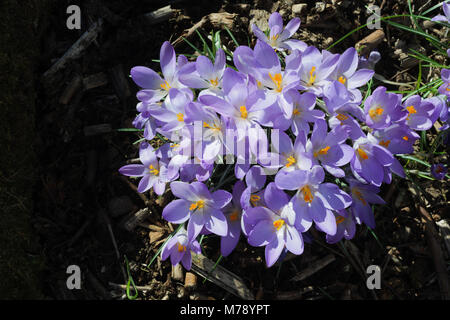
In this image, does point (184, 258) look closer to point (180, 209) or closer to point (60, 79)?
point (180, 209)

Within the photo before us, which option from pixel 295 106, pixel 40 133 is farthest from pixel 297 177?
pixel 40 133

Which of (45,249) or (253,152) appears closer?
(253,152)

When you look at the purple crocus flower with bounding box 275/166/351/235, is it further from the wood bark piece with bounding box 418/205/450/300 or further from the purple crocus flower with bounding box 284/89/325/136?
the wood bark piece with bounding box 418/205/450/300

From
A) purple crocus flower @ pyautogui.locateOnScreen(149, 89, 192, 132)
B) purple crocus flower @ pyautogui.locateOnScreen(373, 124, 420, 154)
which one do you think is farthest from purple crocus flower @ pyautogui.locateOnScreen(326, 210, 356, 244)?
purple crocus flower @ pyautogui.locateOnScreen(149, 89, 192, 132)

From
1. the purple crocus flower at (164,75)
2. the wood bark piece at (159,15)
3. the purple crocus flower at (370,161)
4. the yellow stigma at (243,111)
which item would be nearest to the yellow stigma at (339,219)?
the purple crocus flower at (370,161)

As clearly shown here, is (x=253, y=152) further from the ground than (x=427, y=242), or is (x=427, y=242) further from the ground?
(x=253, y=152)
